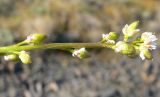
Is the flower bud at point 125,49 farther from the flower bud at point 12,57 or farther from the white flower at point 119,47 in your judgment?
the flower bud at point 12,57

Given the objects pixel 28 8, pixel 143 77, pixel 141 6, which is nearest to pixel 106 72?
pixel 143 77

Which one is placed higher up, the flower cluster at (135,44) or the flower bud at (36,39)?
the flower bud at (36,39)

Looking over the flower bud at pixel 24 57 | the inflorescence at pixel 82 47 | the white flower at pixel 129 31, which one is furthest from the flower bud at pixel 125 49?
the flower bud at pixel 24 57

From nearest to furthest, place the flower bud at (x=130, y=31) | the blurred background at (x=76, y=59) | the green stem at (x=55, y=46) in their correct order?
the green stem at (x=55, y=46) < the flower bud at (x=130, y=31) < the blurred background at (x=76, y=59)

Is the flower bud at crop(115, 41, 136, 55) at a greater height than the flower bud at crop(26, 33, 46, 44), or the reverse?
the flower bud at crop(26, 33, 46, 44)

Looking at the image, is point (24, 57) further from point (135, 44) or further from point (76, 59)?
point (76, 59)

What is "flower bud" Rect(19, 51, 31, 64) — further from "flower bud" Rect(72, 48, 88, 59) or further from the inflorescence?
"flower bud" Rect(72, 48, 88, 59)

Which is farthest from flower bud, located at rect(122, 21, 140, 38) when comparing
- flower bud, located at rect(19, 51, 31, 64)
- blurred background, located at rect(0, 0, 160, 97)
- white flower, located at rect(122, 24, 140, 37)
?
blurred background, located at rect(0, 0, 160, 97)
